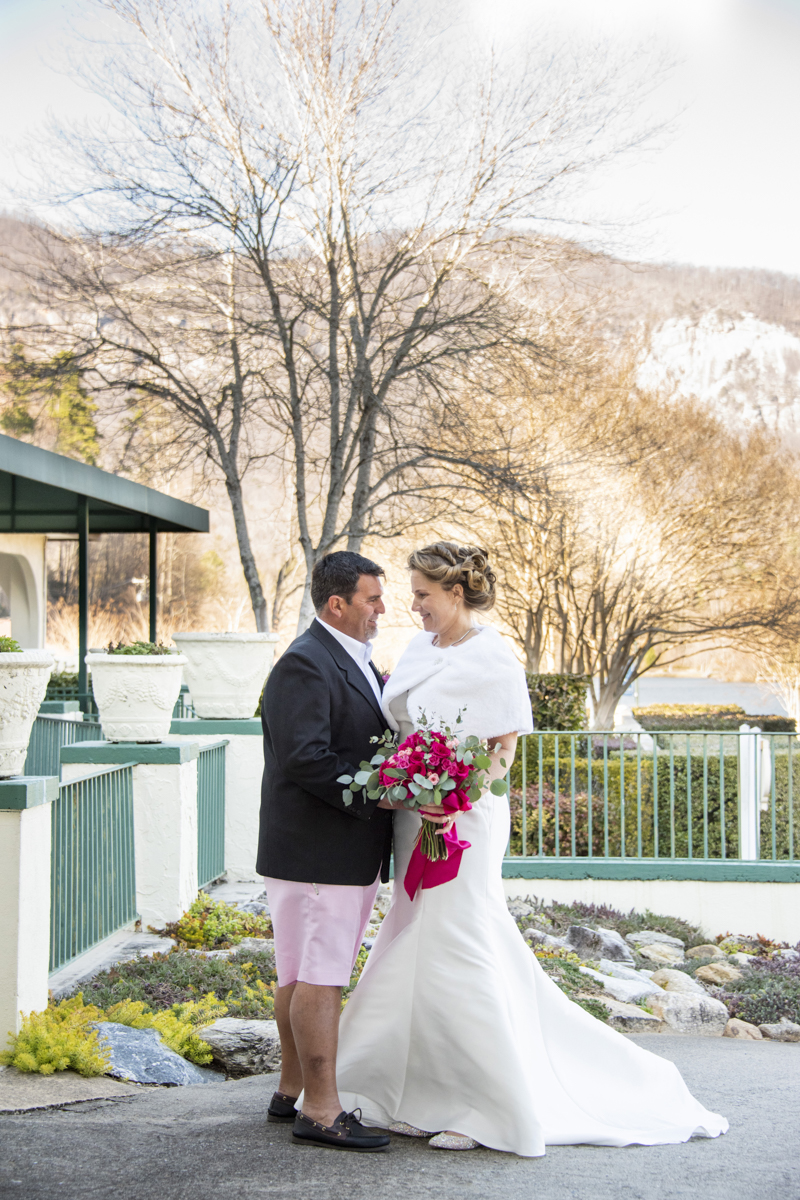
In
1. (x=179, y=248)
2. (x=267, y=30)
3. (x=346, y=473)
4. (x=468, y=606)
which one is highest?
(x=267, y=30)

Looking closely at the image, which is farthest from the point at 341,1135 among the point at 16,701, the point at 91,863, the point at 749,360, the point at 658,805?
the point at 749,360

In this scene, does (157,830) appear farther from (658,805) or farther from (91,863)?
(658,805)

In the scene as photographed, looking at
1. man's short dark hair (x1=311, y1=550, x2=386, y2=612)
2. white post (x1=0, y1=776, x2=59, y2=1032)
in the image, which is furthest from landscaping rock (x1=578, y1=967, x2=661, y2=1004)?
man's short dark hair (x1=311, y1=550, x2=386, y2=612)

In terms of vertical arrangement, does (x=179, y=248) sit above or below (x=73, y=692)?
above

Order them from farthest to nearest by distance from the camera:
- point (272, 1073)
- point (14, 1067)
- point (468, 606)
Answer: point (272, 1073) < point (14, 1067) < point (468, 606)

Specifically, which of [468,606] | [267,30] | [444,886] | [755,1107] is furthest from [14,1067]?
[267,30]

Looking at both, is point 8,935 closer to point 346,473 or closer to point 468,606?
point 468,606

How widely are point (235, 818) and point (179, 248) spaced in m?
11.5

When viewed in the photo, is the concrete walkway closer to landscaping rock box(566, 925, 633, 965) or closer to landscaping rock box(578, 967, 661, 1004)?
landscaping rock box(578, 967, 661, 1004)

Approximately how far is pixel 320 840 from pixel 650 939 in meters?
5.30

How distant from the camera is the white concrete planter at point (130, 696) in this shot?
634cm

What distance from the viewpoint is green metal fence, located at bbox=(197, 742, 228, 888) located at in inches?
283

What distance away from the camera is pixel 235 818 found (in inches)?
315

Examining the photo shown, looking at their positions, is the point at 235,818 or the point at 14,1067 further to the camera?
the point at 235,818
